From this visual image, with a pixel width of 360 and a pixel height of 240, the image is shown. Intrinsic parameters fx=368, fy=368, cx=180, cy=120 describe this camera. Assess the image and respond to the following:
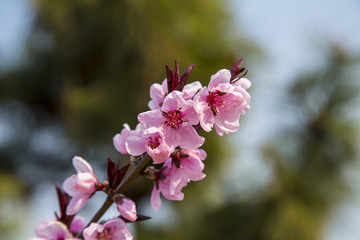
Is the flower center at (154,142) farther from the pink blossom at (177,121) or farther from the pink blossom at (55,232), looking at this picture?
the pink blossom at (55,232)

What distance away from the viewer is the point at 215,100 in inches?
17.7

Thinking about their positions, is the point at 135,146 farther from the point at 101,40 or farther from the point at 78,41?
the point at 78,41

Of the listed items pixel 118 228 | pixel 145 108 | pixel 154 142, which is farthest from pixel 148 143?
pixel 145 108

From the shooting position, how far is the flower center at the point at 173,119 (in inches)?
17.1

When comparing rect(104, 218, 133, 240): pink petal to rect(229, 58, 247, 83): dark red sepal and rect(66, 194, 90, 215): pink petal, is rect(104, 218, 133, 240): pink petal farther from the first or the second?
rect(229, 58, 247, 83): dark red sepal

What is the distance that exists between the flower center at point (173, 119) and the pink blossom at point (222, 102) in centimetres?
3

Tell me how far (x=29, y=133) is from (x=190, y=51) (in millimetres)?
2394

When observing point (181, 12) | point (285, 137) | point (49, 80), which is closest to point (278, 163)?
point (285, 137)

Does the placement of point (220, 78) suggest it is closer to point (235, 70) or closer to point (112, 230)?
point (235, 70)

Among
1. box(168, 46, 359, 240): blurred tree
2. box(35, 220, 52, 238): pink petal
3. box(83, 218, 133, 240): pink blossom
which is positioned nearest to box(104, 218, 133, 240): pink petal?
box(83, 218, 133, 240): pink blossom

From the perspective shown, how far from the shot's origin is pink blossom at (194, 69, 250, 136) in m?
0.43

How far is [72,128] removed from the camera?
3.56 metres

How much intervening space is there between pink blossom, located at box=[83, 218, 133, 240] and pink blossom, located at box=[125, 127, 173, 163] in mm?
86

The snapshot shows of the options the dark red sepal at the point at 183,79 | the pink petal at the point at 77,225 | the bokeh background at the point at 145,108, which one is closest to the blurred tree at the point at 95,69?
the bokeh background at the point at 145,108
